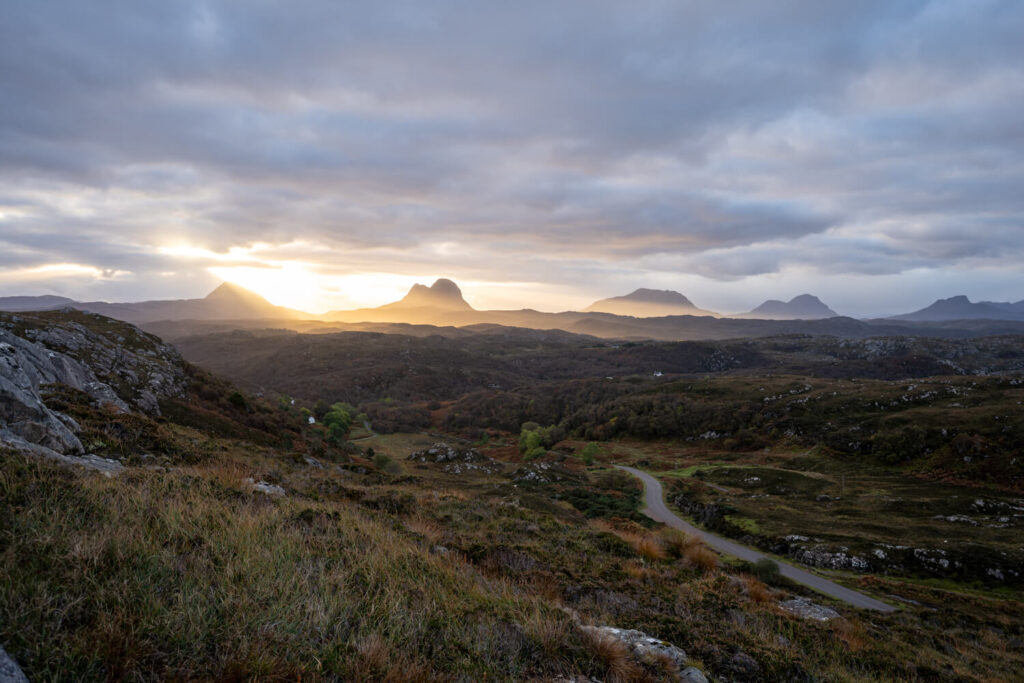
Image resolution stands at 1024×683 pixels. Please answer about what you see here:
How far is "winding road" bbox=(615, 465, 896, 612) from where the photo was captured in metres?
25.8

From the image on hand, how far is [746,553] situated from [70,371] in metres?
46.8

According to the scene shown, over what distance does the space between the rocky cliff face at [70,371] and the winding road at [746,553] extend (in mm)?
24718

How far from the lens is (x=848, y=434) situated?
73125 mm

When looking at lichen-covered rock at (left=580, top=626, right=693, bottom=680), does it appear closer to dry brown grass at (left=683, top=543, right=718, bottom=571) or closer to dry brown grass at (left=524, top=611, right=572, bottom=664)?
dry brown grass at (left=524, top=611, right=572, bottom=664)

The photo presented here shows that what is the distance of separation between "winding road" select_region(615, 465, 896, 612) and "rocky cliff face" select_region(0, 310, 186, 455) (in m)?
24.7

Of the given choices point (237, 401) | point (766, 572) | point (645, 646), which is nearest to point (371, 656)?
point (645, 646)

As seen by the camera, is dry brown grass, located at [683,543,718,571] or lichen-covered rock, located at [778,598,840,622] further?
lichen-covered rock, located at [778,598,840,622]

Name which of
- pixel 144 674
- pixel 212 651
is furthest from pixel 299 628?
pixel 144 674

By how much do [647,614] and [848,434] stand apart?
A: 8595cm

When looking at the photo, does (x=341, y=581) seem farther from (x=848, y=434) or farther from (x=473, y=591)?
(x=848, y=434)

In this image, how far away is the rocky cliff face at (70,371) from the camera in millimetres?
9570

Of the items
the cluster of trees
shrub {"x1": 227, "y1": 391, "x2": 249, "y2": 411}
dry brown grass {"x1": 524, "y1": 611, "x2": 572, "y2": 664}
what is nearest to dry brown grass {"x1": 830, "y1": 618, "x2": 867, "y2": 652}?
dry brown grass {"x1": 524, "y1": 611, "x2": 572, "y2": 664}

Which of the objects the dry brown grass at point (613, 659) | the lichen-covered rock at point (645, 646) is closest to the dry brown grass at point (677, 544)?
the lichen-covered rock at point (645, 646)

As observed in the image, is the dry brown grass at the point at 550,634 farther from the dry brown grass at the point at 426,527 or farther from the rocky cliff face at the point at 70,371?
the rocky cliff face at the point at 70,371
